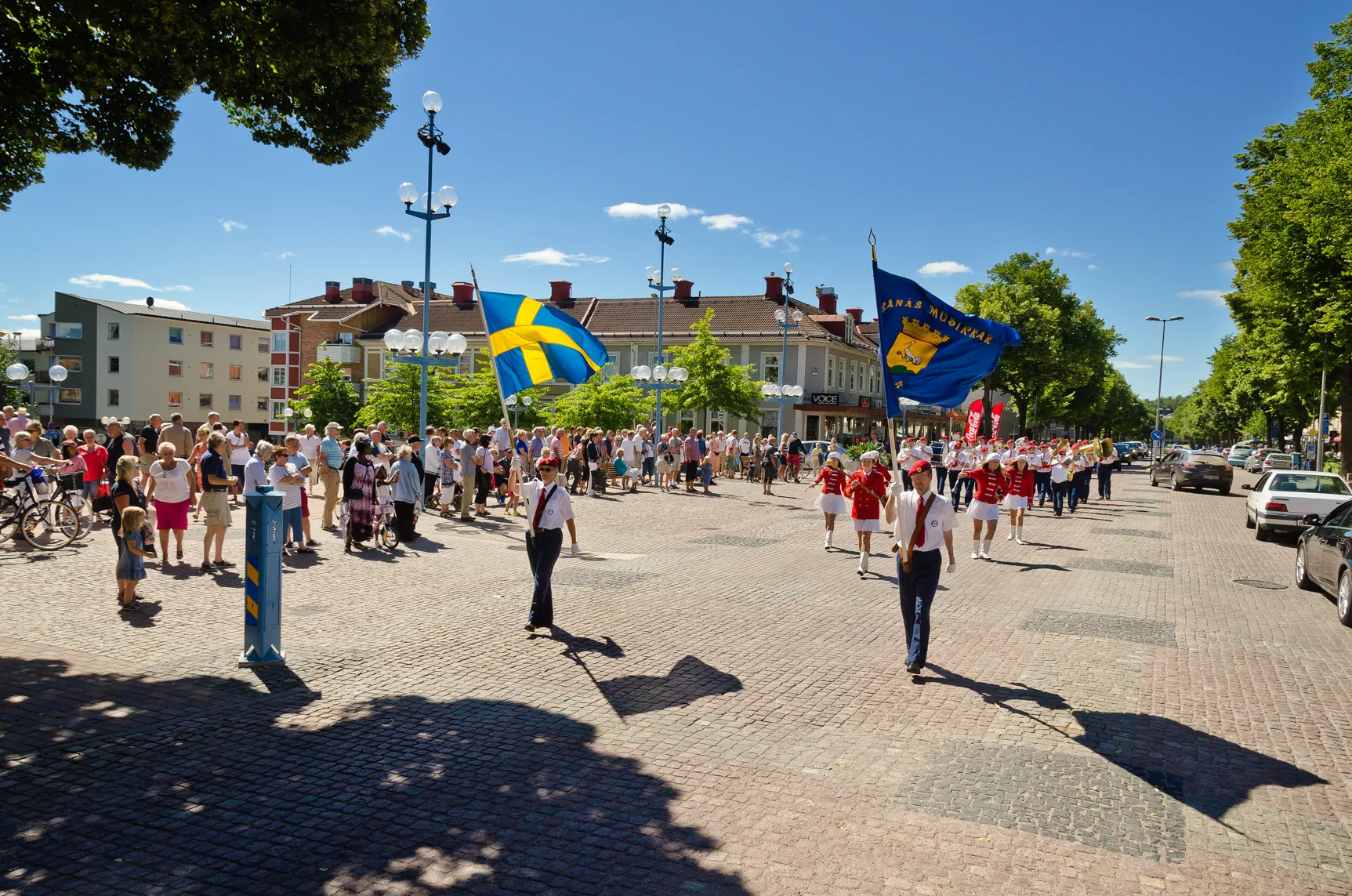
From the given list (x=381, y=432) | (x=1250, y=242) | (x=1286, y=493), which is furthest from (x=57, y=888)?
(x=1250, y=242)

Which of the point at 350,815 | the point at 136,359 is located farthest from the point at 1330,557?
the point at 136,359

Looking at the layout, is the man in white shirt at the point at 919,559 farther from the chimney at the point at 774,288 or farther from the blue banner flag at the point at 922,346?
the chimney at the point at 774,288

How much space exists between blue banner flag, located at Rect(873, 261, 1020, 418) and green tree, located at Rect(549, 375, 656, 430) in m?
26.4

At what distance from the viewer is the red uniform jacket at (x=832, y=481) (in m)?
14.9

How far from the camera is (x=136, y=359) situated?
2552 inches

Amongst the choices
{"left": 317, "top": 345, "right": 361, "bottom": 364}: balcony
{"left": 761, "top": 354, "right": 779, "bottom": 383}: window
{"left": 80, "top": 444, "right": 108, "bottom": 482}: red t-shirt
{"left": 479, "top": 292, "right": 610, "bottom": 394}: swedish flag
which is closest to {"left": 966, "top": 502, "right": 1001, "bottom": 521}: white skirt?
{"left": 479, "top": 292, "right": 610, "bottom": 394}: swedish flag

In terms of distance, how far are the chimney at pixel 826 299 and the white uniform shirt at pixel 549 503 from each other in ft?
179

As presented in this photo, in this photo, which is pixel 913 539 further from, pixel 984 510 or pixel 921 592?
pixel 984 510

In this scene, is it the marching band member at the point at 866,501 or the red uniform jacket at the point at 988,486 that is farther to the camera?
the red uniform jacket at the point at 988,486

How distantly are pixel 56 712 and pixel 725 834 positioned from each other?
458 cm

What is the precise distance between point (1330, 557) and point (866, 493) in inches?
217

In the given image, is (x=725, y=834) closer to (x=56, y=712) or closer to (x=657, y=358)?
(x=56, y=712)

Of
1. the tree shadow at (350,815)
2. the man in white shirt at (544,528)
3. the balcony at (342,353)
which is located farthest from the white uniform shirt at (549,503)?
the balcony at (342,353)

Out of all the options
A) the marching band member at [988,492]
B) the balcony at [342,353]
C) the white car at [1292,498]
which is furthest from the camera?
the balcony at [342,353]
